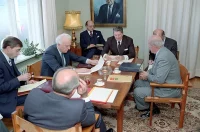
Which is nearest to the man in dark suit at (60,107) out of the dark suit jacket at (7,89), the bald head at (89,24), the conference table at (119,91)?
the conference table at (119,91)

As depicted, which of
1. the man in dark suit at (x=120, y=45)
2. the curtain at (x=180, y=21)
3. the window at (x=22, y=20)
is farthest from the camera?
the curtain at (x=180, y=21)

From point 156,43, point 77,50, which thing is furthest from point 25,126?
point 77,50

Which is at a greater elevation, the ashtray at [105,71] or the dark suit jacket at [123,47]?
the dark suit jacket at [123,47]

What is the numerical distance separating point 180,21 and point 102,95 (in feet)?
9.77

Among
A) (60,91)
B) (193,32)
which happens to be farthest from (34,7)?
(193,32)

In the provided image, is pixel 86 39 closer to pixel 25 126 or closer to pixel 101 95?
pixel 101 95

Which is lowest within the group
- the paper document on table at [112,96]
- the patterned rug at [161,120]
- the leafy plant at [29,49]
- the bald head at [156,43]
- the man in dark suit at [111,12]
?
the patterned rug at [161,120]

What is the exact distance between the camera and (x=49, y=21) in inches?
159

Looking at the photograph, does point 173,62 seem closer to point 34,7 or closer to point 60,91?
point 60,91

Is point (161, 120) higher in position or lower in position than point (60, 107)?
lower

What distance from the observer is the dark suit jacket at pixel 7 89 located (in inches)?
87.9

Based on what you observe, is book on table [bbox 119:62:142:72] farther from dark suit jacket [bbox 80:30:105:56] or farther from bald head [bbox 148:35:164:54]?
dark suit jacket [bbox 80:30:105:56]

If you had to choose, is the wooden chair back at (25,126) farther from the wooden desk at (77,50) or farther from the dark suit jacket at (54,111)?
the wooden desk at (77,50)

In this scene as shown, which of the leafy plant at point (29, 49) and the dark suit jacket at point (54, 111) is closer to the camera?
the dark suit jacket at point (54, 111)
